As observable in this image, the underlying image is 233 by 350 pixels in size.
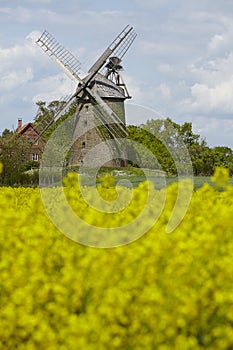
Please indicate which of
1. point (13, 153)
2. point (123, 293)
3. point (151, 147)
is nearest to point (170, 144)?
point (151, 147)

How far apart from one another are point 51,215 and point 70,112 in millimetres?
43664

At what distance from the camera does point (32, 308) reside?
5.10 metres

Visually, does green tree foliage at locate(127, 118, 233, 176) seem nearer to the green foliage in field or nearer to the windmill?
the windmill

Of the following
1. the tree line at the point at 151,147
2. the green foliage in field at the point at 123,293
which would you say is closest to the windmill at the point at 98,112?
the tree line at the point at 151,147

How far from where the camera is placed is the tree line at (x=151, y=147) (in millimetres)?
44353

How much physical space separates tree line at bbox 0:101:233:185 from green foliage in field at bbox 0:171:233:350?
2826cm

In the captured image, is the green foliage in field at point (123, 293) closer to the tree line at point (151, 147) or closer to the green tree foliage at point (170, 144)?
the tree line at point (151, 147)

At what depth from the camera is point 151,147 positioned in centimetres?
5219

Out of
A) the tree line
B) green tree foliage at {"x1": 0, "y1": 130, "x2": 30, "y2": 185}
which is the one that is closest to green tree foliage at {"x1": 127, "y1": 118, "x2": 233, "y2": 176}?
the tree line

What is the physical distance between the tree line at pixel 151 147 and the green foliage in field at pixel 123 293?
2826 cm

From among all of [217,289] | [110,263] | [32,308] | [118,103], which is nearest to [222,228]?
[217,289]

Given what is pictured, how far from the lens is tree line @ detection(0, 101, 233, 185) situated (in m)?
44.4

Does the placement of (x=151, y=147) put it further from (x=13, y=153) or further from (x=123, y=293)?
(x=123, y=293)

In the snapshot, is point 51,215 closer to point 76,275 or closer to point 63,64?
point 76,275
